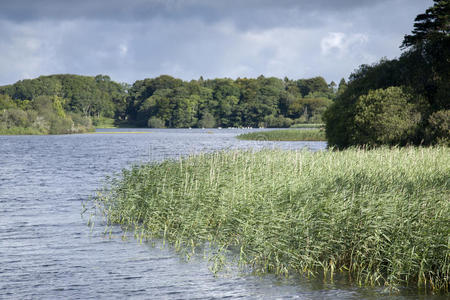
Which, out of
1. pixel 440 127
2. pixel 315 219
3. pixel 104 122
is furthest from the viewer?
pixel 104 122

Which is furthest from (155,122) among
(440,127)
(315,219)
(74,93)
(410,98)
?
(315,219)

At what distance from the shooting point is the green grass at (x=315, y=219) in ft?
31.6

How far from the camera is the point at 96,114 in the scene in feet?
568

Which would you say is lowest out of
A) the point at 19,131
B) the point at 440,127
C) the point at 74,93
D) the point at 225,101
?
the point at 19,131

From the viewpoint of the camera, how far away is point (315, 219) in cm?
1071

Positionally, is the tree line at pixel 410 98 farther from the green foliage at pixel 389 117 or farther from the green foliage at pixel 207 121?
the green foliage at pixel 207 121

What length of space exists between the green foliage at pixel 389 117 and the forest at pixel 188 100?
9461 centimetres

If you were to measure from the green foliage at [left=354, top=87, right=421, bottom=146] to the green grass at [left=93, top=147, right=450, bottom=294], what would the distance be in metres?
16.5

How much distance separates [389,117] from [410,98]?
2.13m

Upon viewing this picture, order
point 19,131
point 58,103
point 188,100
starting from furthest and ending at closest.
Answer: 1. point 188,100
2. point 58,103
3. point 19,131

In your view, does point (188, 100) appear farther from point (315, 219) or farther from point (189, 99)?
point (315, 219)

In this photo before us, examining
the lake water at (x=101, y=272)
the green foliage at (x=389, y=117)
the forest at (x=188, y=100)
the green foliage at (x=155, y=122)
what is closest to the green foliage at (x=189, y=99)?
the forest at (x=188, y=100)

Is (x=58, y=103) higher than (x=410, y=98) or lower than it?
higher

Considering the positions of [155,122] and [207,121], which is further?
[207,121]
